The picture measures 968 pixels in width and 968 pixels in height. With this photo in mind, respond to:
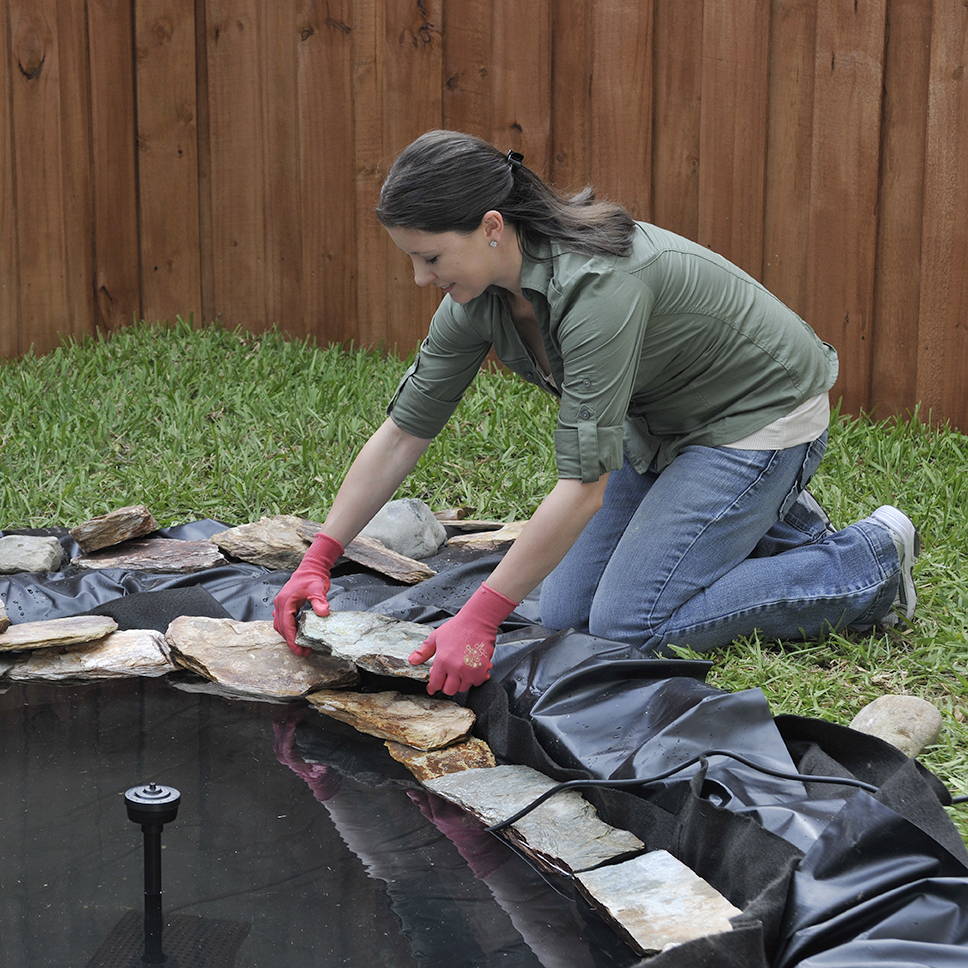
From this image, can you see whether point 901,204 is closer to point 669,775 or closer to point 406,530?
point 406,530

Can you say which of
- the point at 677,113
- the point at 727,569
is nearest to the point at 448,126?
the point at 677,113

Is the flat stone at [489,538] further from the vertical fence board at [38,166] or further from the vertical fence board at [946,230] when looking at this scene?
the vertical fence board at [38,166]

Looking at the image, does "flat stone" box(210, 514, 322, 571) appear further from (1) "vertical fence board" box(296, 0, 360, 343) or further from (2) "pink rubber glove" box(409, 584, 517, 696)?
(1) "vertical fence board" box(296, 0, 360, 343)

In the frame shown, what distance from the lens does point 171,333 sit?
5.20 metres

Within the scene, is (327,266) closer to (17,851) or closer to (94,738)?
(94,738)

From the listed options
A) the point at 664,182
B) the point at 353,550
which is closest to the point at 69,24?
the point at 664,182

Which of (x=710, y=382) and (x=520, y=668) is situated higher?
(x=710, y=382)

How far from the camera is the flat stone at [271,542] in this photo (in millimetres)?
3377

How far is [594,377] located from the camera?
2.41 meters

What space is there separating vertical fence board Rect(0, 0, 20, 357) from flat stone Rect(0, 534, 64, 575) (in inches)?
77.1

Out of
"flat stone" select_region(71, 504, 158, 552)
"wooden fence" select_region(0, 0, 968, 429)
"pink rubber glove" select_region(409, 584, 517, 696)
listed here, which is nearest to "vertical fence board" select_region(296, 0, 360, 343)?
"wooden fence" select_region(0, 0, 968, 429)

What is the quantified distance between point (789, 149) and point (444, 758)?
9.15 feet

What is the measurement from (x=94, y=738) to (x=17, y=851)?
49 cm

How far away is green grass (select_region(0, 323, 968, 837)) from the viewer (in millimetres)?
3402
